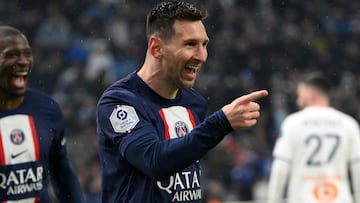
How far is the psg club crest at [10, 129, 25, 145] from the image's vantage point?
550 centimetres

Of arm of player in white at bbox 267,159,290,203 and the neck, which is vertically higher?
the neck

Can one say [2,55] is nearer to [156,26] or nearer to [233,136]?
[156,26]

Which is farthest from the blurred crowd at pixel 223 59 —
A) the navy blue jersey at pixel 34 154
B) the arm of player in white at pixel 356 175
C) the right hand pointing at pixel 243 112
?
the right hand pointing at pixel 243 112

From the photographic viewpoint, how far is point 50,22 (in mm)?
13758

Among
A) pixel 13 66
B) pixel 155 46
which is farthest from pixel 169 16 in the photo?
pixel 13 66

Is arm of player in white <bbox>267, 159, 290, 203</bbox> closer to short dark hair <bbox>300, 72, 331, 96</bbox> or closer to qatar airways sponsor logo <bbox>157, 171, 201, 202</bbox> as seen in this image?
short dark hair <bbox>300, 72, 331, 96</bbox>

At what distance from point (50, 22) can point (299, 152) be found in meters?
6.56

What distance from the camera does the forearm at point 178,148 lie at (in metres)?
3.84

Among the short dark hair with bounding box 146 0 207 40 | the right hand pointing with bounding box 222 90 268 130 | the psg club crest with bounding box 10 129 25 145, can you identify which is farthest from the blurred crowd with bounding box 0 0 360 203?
the right hand pointing with bounding box 222 90 268 130

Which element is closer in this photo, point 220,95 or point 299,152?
point 299,152

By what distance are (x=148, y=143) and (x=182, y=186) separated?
14.6 inches

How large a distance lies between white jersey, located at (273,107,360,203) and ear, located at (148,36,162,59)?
3699mm

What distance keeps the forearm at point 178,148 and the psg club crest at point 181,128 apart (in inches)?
14.8

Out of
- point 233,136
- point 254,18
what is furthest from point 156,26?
point 254,18
